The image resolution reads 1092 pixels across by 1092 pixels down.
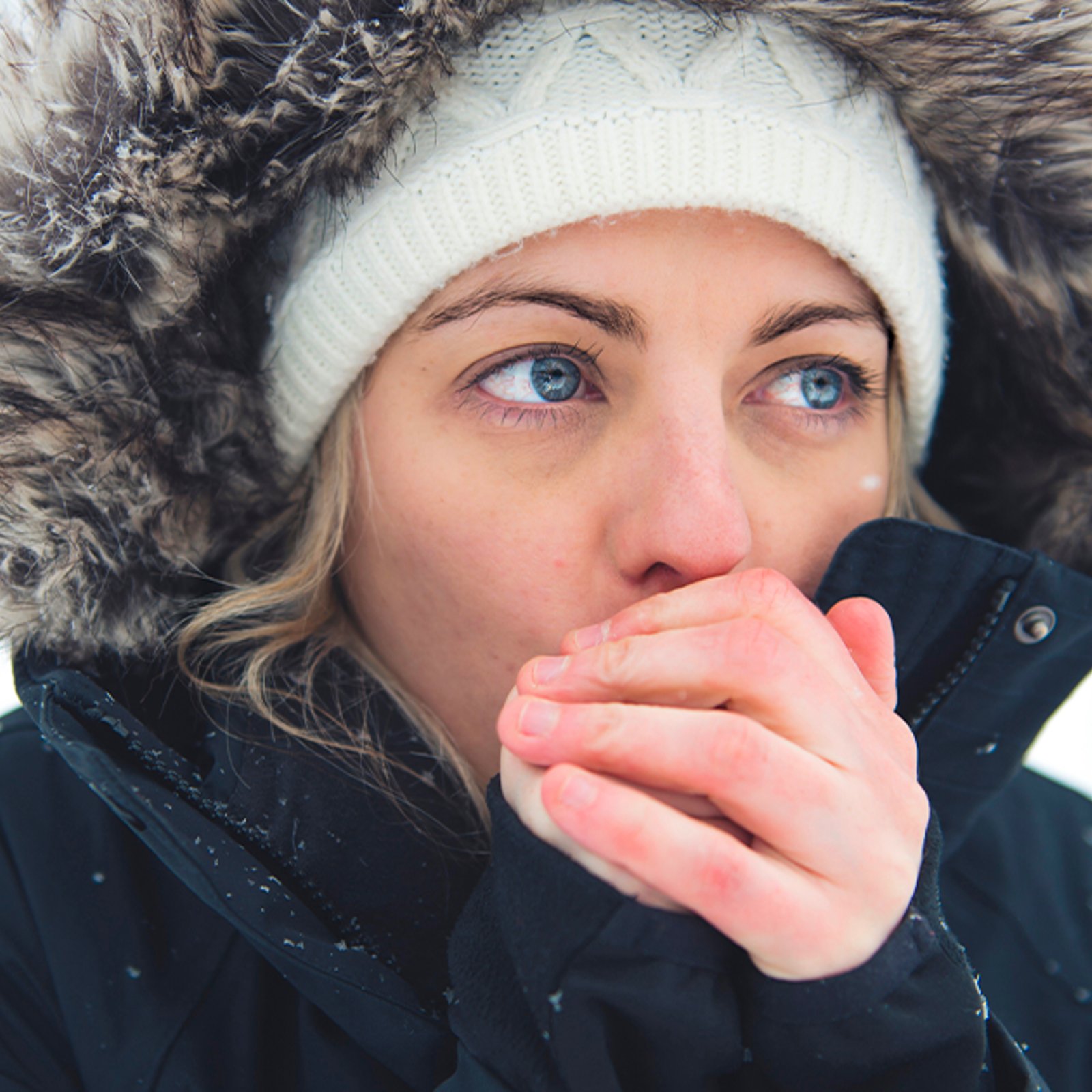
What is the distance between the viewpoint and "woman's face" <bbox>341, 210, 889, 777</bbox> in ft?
4.19

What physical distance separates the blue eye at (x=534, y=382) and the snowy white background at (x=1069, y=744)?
2.54m

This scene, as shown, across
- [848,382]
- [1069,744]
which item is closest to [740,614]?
[848,382]

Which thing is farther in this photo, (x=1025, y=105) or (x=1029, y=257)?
(x=1029, y=257)

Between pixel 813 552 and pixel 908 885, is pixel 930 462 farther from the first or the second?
pixel 908 885

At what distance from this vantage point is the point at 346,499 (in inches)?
58.6

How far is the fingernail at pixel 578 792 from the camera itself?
89cm

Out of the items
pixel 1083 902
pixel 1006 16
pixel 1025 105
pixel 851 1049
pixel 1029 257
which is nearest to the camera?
pixel 851 1049

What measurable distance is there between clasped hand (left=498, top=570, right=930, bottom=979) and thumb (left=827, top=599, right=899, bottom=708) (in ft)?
0.28

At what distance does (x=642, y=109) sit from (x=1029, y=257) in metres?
0.85

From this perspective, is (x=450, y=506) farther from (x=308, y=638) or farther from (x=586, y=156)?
(x=586, y=156)

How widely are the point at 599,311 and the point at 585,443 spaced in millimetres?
185

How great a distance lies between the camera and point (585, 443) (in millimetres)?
1337

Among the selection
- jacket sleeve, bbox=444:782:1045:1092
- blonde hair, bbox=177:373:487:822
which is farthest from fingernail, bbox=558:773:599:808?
blonde hair, bbox=177:373:487:822

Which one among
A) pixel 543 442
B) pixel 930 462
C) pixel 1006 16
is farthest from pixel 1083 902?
pixel 1006 16
